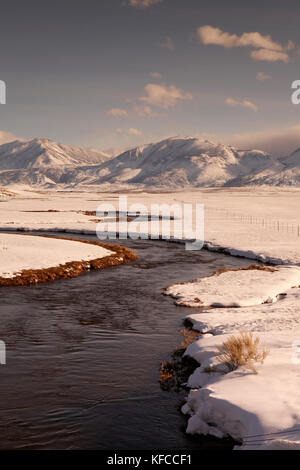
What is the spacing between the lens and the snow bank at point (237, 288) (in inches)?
793

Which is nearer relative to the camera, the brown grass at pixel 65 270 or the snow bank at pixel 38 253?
the brown grass at pixel 65 270

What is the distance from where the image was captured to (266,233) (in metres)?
45.2

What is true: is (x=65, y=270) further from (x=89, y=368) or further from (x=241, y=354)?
(x=241, y=354)

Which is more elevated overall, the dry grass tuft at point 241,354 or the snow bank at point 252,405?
the dry grass tuft at point 241,354

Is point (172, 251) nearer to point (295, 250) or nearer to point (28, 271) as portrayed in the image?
point (295, 250)

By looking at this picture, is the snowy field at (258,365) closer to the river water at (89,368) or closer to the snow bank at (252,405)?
the snow bank at (252,405)

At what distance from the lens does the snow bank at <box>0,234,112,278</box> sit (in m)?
26.4

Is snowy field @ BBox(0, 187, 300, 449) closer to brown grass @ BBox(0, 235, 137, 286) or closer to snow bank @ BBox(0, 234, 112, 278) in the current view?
snow bank @ BBox(0, 234, 112, 278)

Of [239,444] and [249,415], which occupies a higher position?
[249,415]

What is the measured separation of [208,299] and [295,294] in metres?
4.23

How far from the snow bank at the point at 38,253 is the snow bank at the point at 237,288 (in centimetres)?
886

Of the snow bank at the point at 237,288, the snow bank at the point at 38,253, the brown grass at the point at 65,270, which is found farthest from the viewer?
the snow bank at the point at 38,253

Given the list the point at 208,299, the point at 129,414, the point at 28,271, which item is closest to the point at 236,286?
the point at 208,299

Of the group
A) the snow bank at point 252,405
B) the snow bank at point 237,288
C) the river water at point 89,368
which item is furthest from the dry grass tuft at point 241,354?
the snow bank at point 237,288
